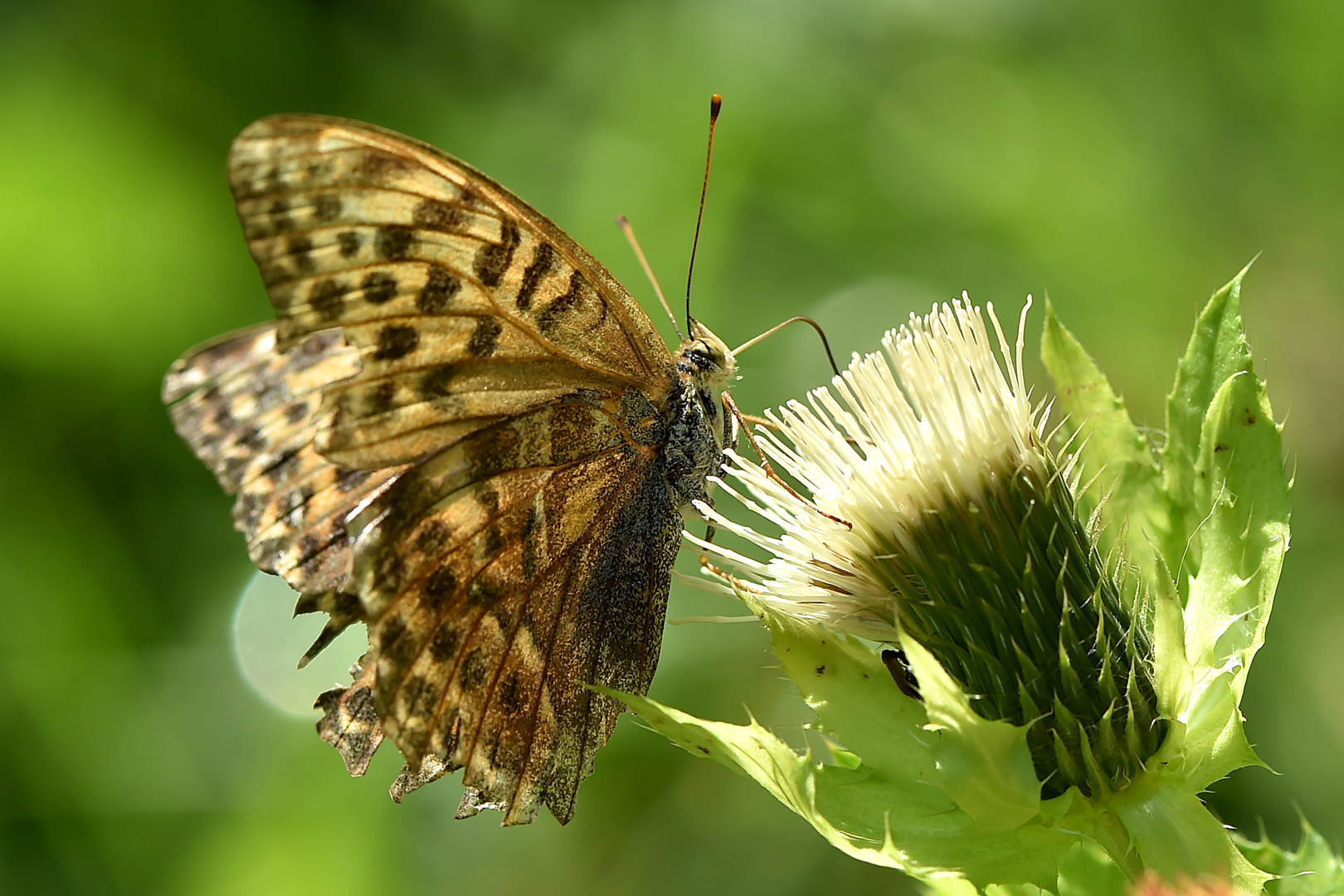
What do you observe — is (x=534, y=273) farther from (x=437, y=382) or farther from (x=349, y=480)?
(x=349, y=480)

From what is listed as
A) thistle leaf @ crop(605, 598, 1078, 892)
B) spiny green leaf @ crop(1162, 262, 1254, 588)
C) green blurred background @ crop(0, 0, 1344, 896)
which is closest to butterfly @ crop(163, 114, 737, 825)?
thistle leaf @ crop(605, 598, 1078, 892)

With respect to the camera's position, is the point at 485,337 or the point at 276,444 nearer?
the point at 485,337

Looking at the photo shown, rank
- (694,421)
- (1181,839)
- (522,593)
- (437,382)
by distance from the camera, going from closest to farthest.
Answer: (1181,839)
(437,382)
(522,593)
(694,421)

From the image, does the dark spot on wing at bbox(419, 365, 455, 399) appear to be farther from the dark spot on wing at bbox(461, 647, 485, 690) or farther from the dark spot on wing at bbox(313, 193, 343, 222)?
the dark spot on wing at bbox(461, 647, 485, 690)

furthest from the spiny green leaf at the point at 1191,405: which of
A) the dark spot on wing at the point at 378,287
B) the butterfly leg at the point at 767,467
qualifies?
the dark spot on wing at the point at 378,287

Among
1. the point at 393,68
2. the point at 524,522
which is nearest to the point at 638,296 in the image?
the point at 393,68

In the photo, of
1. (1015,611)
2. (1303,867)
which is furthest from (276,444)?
(1303,867)

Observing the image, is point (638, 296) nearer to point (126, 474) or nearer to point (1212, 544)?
point (126, 474)
